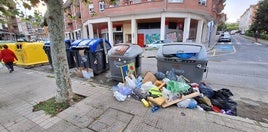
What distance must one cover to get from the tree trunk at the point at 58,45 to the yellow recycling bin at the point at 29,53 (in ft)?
21.3

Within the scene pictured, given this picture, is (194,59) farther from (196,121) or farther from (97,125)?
(97,125)

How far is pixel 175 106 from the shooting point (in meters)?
3.37

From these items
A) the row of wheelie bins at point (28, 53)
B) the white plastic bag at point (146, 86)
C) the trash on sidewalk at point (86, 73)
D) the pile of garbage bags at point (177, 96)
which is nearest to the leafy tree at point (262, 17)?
the pile of garbage bags at point (177, 96)

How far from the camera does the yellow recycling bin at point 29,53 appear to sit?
26.8 feet

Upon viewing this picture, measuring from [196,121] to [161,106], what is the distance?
82 cm

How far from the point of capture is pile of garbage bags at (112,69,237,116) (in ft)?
10.8

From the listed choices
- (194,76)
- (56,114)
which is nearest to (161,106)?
(194,76)

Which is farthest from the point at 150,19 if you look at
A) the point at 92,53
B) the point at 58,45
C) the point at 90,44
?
the point at 58,45

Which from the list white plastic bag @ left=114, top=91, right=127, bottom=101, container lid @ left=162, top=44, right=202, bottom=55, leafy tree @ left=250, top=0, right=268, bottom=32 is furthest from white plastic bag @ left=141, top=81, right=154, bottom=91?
leafy tree @ left=250, top=0, right=268, bottom=32

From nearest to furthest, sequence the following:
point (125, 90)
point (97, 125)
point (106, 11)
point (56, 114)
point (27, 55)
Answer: point (97, 125)
point (56, 114)
point (125, 90)
point (27, 55)
point (106, 11)

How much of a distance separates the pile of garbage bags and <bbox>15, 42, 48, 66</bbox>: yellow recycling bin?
729cm

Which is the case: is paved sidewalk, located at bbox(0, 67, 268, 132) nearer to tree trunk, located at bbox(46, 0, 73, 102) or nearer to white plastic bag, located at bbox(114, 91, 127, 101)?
white plastic bag, located at bbox(114, 91, 127, 101)

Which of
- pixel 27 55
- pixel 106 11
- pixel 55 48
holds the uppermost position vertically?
pixel 106 11

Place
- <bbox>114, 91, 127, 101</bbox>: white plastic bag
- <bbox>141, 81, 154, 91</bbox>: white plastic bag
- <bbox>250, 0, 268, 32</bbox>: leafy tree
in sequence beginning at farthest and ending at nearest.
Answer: <bbox>250, 0, 268, 32</bbox>: leafy tree → <bbox>141, 81, 154, 91</bbox>: white plastic bag → <bbox>114, 91, 127, 101</bbox>: white plastic bag
